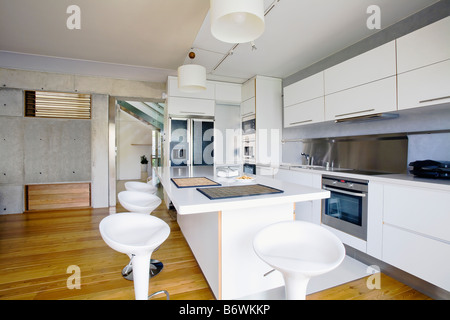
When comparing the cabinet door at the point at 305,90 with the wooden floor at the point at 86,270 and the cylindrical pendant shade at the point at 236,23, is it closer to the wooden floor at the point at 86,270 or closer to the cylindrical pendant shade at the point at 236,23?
the cylindrical pendant shade at the point at 236,23

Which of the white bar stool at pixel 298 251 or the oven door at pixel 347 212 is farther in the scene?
the oven door at pixel 347 212

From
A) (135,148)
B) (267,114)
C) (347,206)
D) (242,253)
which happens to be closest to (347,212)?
(347,206)

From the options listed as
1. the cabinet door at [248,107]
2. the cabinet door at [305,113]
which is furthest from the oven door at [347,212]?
the cabinet door at [248,107]

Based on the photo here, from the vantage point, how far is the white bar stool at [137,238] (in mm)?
1196

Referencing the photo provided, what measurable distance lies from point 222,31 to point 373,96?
188 cm

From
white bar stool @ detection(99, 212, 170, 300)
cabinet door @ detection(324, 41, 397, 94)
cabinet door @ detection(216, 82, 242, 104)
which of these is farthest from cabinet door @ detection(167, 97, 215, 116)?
white bar stool @ detection(99, 212, 170, 300)

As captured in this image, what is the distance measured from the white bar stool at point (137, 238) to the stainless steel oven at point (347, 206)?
192 cm

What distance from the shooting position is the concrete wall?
4145mm

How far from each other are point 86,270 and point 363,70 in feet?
11.8

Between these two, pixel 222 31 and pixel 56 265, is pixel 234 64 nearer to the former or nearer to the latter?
pixel 222 31

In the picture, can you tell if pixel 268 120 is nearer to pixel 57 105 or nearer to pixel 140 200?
pixel 140 200

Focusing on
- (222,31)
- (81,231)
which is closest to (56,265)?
(81,231)

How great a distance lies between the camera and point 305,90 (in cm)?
332

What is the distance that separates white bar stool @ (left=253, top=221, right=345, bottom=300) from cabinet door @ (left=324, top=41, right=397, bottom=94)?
1.97m
